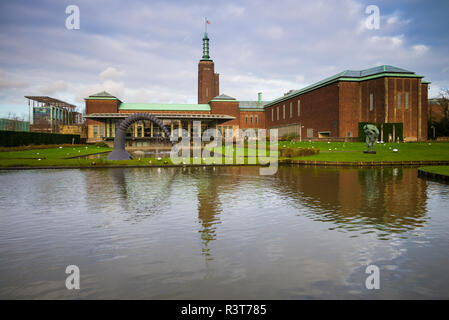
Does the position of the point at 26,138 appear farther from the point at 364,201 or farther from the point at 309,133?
the point at 364,201

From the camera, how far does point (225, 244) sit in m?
6.34

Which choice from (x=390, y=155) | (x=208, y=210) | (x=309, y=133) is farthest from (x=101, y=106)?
(x=208, y=210)

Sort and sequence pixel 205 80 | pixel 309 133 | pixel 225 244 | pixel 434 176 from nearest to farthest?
pixel 225 244, pixel 434 176, pixel 309 133, pixel 205 80

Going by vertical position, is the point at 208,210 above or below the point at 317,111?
below

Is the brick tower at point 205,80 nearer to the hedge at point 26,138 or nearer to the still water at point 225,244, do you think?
the hedge at point 26,138

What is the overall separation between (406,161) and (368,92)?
34.1 m

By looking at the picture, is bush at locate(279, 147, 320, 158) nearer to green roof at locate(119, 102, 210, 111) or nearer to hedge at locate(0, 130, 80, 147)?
hedge at locate(0, 130, 80, 147)

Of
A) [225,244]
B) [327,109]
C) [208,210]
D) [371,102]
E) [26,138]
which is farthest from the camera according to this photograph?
[327,109]

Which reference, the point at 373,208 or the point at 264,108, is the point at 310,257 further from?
the point at 264,108

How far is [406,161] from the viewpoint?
25.3 m

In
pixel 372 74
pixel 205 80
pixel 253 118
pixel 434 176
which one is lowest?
pixel 434 176

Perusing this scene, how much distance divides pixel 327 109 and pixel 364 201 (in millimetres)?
51855

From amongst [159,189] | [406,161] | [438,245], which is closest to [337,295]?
[438,245]

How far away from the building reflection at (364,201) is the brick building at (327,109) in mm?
40567
